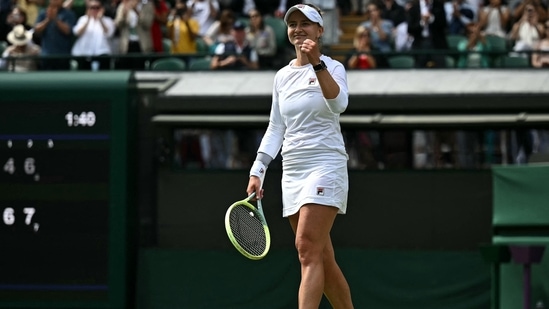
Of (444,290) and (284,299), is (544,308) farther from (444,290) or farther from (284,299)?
(284,299)

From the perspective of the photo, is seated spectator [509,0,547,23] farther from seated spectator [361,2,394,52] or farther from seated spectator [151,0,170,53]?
seated spectator [151,0,170,53]

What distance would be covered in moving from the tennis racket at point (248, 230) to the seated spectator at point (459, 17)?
947 centimetres

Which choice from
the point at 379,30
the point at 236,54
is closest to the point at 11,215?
the point at 236,54

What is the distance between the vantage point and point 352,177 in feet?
46.9

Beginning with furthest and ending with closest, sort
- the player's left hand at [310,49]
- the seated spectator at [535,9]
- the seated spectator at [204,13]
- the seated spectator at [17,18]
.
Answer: the seated spectator at [204,13] → the seated spectator at [17,18] → the seated spectator at [535,9] → the player's left hand at [310,49]

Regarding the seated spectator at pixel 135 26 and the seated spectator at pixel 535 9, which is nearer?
the seated spectator at pixel 135 26

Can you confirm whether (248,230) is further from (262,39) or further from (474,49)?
(474,49)

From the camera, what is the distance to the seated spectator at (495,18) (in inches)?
688

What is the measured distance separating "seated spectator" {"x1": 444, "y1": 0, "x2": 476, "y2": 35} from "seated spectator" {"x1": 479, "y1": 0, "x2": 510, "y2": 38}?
0.15 meters

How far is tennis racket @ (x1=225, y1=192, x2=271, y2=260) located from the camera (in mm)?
8156

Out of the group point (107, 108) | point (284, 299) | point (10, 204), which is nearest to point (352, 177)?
point (284, 299)

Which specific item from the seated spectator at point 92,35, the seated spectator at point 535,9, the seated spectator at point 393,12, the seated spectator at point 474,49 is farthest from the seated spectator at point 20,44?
the seated spectator at point 535,9

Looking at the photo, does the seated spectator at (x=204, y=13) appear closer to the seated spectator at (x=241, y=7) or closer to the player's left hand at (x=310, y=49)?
the seated spectator at (x=241, y=7)

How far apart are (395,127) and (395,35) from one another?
11.9 feet
